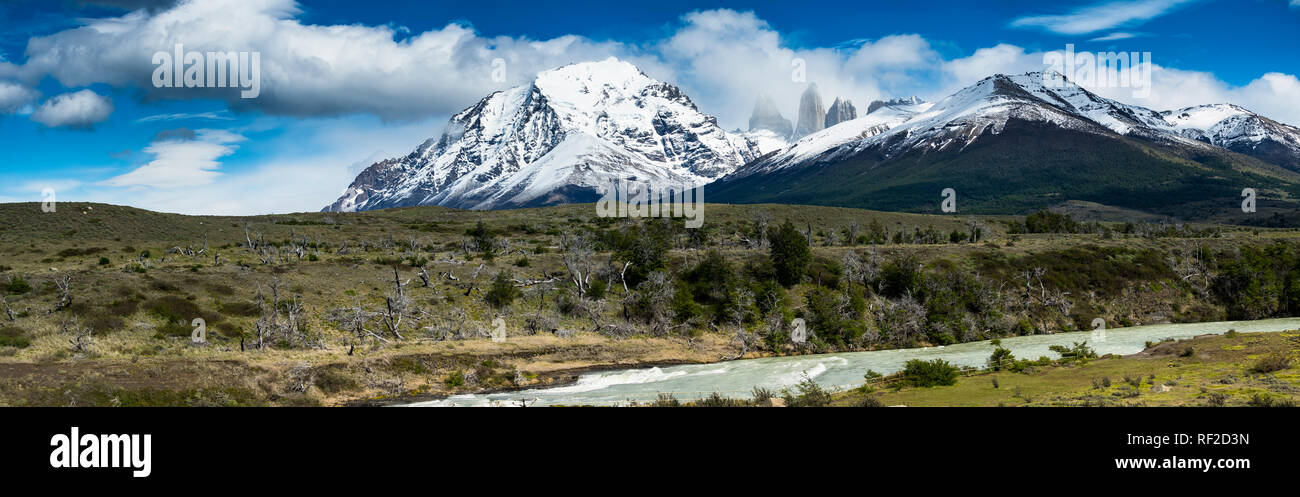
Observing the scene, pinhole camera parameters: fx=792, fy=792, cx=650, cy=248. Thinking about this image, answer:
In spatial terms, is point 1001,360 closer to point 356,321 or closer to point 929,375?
point 929,375

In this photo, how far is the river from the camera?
37.0 meters

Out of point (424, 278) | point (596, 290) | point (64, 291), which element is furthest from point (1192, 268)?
point (64, 291)

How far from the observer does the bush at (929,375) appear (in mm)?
32188

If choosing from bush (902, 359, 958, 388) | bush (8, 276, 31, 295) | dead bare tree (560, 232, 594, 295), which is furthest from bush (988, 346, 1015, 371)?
bush (8, 276, 31, 295)

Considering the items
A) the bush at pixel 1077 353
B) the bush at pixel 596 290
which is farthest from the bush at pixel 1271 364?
the bush at pixel 596 290

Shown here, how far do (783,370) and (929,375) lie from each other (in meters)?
13.0

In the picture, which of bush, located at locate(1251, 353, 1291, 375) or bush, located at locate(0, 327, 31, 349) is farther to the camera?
bush, located at locate(0, 327, 31, 349)

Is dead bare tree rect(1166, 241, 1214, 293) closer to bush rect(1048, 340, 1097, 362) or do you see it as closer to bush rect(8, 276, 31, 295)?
bush rect(1048, 340, 1097, 362)

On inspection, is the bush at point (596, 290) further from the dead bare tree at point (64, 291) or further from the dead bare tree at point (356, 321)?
the dead bare tree at point (64, 291)

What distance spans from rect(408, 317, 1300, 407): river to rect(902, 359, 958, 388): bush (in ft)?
12.0

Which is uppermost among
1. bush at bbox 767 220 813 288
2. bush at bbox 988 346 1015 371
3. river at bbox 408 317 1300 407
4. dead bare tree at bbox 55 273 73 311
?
bush at bbox 767 220 813 288

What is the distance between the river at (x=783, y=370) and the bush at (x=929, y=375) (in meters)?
3.66

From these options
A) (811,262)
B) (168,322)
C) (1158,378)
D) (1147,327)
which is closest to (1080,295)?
(1147,327)
